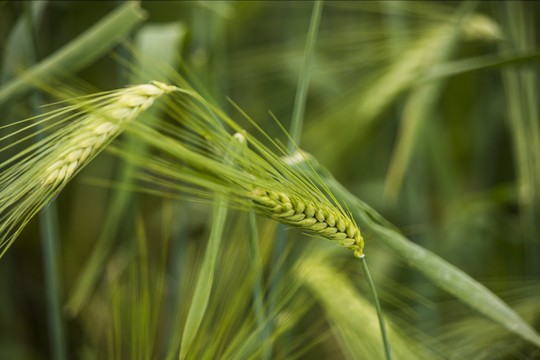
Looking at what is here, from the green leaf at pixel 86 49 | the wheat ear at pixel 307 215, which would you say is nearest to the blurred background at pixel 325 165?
the green leaf at pixel 86 49

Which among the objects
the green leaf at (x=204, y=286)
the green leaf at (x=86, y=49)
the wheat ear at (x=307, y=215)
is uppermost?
the green leaf at (x=86, y=49)

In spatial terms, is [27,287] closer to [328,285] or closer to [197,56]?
[197,56]

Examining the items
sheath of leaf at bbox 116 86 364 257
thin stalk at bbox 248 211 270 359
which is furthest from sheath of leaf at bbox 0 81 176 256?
thin stalk at bbox 248 211 270 359

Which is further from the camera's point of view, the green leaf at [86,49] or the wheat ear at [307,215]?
the green leaf at [86,49]

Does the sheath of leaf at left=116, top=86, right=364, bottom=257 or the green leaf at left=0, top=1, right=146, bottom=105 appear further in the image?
the green leaf at left=0, top=1, right=146, bottom=105

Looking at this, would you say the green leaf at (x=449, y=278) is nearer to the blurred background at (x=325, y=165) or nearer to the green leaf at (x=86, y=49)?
the blurred background at (x=325, y=165)

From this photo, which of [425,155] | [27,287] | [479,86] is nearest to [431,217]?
[425,155]

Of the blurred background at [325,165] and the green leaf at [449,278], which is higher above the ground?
the blurred background at [325,165]

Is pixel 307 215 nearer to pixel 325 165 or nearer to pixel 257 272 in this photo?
pixel 257 272

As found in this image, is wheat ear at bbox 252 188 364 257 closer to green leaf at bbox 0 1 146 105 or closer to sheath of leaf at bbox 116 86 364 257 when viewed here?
sheath of leaf at bbox 116 86 364 257
